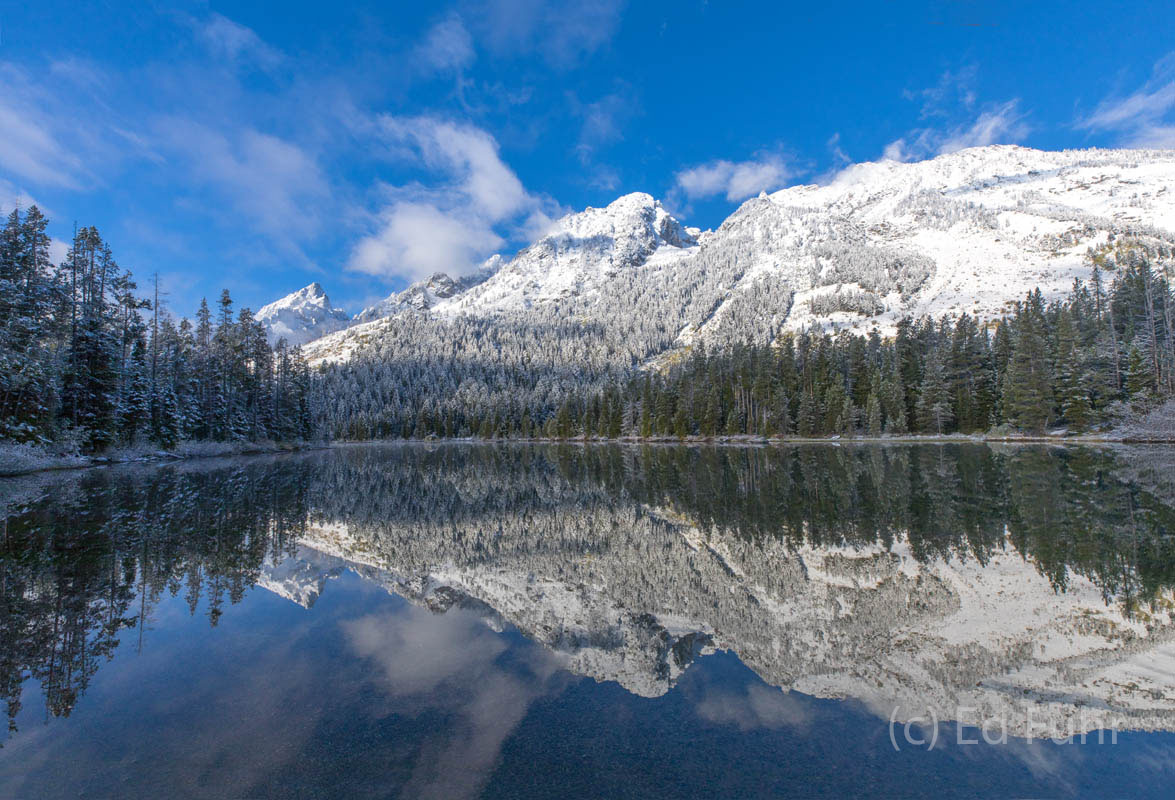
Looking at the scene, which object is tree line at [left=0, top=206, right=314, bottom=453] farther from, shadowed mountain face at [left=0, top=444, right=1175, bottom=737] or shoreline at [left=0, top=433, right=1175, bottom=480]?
shadowed mountain face at [left=0, top=444, right=1175, bottom=737]

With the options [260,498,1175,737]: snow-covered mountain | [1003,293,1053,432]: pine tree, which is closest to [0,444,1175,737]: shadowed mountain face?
[260,498,1175,737]: snow-covered mountain

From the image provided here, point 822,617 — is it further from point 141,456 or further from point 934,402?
point 934,402

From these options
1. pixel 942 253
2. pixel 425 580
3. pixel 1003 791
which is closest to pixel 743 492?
pixel 425 580

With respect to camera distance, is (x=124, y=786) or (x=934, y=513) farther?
(x=934, y=513)

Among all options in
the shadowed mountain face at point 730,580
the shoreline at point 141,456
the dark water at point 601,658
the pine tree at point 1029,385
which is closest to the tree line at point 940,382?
the pine tree at point 1029,385

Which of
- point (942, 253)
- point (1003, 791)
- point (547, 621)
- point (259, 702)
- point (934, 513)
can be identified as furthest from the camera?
point (942, 253)

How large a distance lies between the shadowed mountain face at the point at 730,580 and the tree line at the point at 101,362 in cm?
1652

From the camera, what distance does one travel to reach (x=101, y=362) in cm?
3747

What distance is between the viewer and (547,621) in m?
7.94

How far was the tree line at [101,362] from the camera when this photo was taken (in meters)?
29.8

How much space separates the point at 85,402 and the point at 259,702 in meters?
44.5

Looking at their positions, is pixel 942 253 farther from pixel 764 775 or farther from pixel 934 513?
pixel 764 775

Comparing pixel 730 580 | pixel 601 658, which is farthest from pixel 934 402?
pixel 601 658

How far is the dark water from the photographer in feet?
14.0
